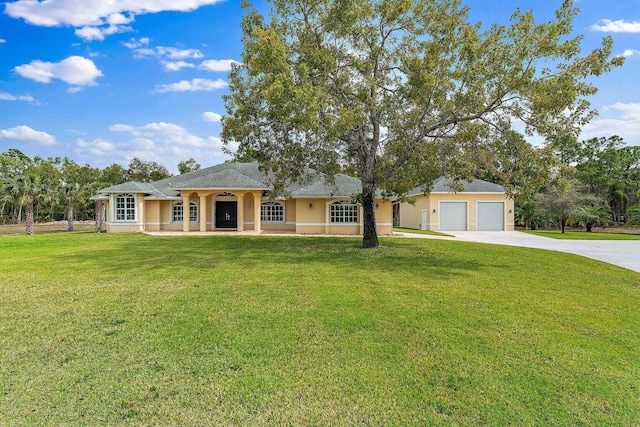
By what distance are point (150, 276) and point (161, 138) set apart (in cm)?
2533

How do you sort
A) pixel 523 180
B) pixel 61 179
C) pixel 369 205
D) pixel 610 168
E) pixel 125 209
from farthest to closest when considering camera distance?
pixel 610 168, pixel 61 179, pixel 125 209, pixel 369 205, pixel 523 180

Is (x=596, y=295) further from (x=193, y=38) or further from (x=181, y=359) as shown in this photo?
(x=193, y=38)

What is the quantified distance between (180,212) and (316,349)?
25.3 meters

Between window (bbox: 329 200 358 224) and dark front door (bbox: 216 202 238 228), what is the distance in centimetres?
771

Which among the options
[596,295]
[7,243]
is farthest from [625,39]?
[7,243]

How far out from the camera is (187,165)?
52.2 metres

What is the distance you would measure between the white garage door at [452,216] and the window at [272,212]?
1408 cm

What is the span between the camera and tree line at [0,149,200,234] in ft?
91.8

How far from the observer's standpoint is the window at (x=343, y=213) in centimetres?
2559

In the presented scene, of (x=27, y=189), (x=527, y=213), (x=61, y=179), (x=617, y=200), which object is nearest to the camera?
(x=27, y=189)

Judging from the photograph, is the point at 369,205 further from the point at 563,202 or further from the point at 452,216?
the point at 563,202

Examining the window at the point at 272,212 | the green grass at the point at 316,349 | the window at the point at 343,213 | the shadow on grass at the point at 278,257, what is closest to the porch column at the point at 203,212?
the window at the point at 272,212

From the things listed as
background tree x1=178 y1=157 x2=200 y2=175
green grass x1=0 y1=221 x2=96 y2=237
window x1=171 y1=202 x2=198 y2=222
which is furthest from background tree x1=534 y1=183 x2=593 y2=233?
background tree x1=178 y1=157 x2=200 y2=175

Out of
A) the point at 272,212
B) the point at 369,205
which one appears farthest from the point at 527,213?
the point at 369,205
